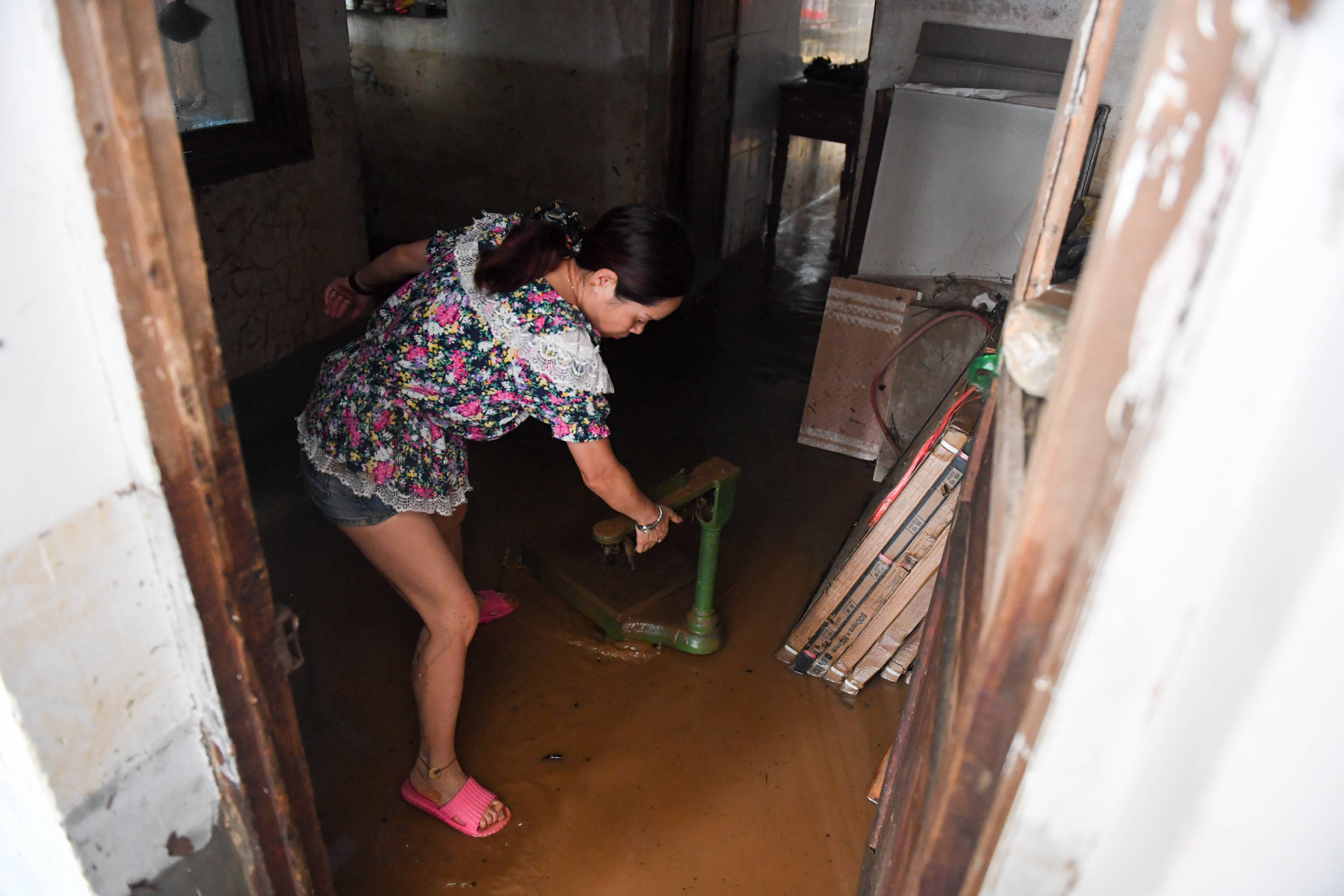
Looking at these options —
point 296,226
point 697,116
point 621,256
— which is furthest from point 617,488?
point 697,116

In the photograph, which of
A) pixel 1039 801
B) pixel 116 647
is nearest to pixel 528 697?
pixel 116 647

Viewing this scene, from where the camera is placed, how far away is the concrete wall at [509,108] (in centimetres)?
452

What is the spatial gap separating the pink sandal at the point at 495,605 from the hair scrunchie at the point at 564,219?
1.28 meters

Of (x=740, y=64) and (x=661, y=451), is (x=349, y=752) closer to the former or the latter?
(x=661, y=451)

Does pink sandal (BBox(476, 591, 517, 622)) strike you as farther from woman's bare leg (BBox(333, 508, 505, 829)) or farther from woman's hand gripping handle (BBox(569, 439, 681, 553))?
woman's hand gripping handle (BBox(569, 439, 681, 553))

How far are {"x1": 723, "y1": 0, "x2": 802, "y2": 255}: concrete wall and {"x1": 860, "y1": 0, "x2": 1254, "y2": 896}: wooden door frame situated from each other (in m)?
4.63

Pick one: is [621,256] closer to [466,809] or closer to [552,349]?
[552,349]

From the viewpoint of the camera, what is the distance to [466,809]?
2188mm

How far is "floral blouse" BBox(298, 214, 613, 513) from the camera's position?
5.83ft

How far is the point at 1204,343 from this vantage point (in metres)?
0.74

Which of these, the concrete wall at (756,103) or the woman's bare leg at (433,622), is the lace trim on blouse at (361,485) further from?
the concrete wall at (756,103)

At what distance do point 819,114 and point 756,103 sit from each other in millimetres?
413

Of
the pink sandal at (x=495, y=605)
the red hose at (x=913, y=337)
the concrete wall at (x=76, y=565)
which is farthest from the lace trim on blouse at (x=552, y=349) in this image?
the red hose at (x=913, y=337)

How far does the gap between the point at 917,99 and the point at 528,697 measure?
2.45 metres
